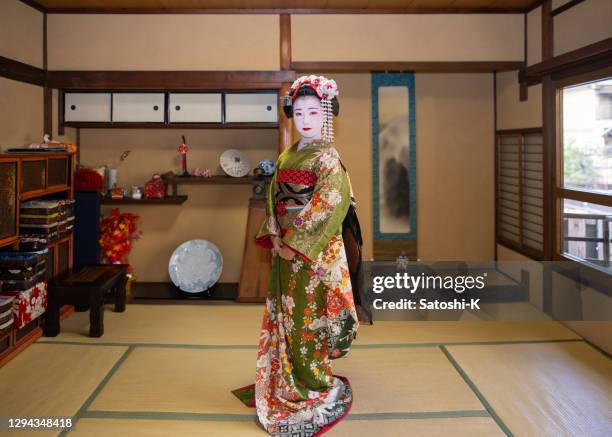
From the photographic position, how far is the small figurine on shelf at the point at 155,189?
4918mm

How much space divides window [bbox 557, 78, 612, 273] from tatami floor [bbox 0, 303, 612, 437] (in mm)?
643

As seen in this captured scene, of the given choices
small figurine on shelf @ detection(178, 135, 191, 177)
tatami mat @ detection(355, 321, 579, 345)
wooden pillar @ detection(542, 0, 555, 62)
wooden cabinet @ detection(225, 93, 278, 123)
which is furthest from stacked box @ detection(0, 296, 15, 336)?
wooden pillar @ detection(542, 0, 555, 62)

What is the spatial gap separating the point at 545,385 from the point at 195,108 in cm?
345

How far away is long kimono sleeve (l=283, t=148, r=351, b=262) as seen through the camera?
2.56m

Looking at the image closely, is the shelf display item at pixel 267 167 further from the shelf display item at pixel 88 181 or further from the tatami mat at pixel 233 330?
the shelf display item at pixel 88 181

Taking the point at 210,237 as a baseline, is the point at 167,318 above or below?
below

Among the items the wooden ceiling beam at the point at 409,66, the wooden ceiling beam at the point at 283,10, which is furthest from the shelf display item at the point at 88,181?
the wooden ceiling beam at the point at 409,66

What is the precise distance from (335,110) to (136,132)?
2908 mm

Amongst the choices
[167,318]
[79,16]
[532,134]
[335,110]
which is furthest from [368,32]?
[167,318]

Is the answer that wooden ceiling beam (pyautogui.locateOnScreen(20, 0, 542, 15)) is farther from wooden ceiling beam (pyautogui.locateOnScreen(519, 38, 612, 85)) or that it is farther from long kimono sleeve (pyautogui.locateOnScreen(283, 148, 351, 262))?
long kimono sleeve (pyautogui.locateOnScreen(283, 148, 351, 262))

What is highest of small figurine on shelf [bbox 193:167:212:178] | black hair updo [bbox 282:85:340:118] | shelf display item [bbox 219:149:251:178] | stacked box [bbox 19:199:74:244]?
black hair updo [bbox 282:85:340:118]

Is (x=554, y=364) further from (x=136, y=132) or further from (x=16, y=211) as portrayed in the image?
(x=136, y=132)

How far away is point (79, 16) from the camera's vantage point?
4.63m

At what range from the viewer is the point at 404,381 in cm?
303
